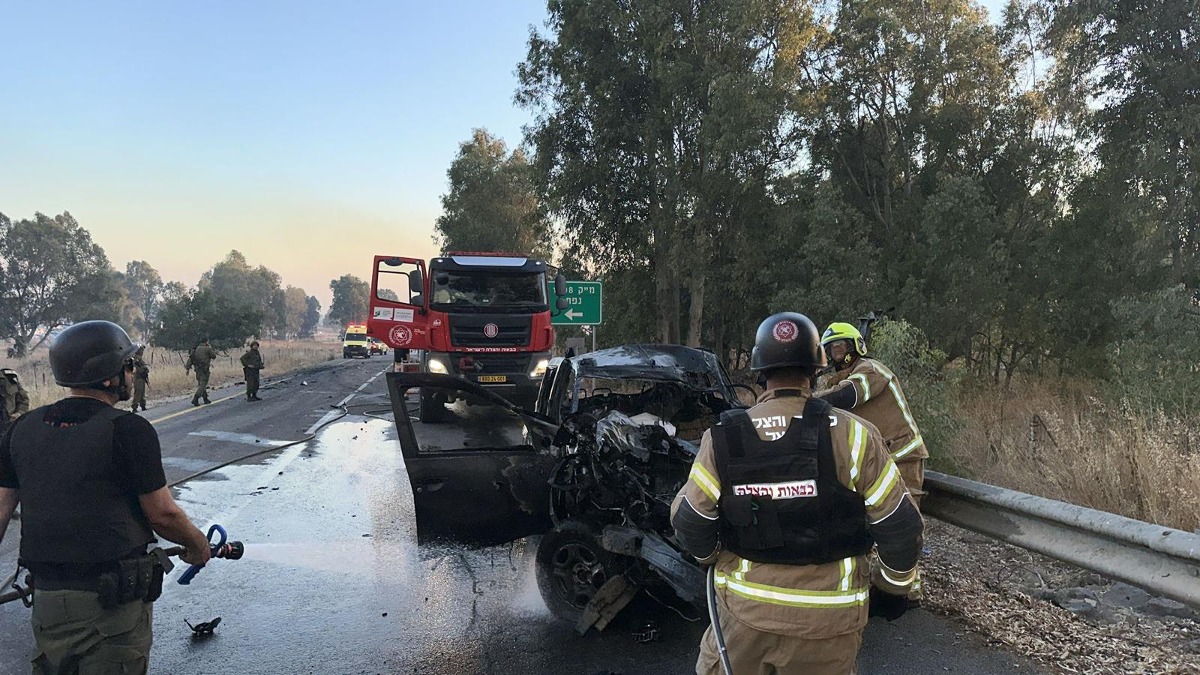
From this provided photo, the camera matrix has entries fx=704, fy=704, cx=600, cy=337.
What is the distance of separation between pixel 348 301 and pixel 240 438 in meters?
150

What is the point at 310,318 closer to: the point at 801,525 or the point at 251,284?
the point at 251,284

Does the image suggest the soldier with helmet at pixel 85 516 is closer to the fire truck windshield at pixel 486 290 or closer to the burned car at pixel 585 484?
the burned car at pixel 585 484

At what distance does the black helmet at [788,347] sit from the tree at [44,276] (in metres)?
62.4

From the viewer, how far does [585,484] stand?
424 cm

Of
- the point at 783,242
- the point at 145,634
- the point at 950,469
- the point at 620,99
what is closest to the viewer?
the point at 145,634

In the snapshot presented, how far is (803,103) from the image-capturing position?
12.7m

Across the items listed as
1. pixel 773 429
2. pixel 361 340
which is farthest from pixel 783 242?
pixel 361 340

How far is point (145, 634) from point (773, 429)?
7.15 feet

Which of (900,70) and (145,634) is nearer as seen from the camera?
(145,634)

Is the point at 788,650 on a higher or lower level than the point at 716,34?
lower

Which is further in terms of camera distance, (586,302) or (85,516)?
(586,302)

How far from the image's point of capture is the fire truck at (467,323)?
469 inches

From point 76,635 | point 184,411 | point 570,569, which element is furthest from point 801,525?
point 184,411

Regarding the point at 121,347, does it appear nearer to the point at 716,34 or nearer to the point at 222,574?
the point at 222,574
